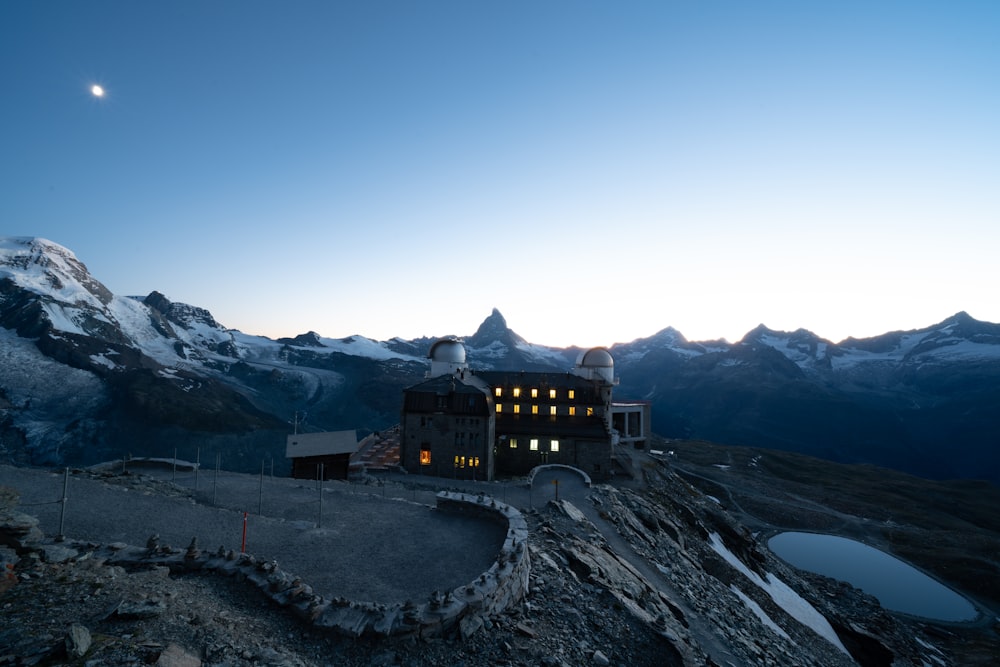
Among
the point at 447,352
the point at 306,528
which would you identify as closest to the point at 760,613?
the point at 306,528

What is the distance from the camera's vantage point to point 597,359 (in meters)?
69.6

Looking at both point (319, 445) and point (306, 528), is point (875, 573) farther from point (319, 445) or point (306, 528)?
point (306, 528)

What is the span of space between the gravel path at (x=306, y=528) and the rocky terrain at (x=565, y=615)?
7.25 feet

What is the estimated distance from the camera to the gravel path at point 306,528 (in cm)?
1611

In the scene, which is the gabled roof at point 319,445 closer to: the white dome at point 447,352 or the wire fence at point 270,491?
the wire fence at point 270,491

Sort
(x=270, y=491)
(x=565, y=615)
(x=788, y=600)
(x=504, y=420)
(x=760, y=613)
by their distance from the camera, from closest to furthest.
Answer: (x=565, y=615), (x=270, y=491), (x=760, y=613), (x=788, y=600), (x=504, y=420)

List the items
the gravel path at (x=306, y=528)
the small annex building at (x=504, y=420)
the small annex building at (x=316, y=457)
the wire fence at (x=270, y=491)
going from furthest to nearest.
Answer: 1. the small annex building at (x=504, y=420)
2. the small annex building at (x=316, y=457)
3. the wire fence at (x=270, y=491)
4. the gravel path at (x=306, y=528)

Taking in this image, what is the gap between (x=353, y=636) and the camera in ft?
37.0

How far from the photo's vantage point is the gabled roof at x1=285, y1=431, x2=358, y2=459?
42.5m

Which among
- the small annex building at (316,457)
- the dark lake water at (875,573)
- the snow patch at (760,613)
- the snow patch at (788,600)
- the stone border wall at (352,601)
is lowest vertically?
the dark lake water at (875,573)

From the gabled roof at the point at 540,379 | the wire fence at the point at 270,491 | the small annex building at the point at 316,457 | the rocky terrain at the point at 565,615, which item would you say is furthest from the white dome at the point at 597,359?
the small annex building at the point at 316,457

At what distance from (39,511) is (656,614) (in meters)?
27.7

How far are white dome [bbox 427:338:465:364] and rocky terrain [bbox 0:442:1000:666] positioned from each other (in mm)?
32227

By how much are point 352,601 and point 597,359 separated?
61049 mm
